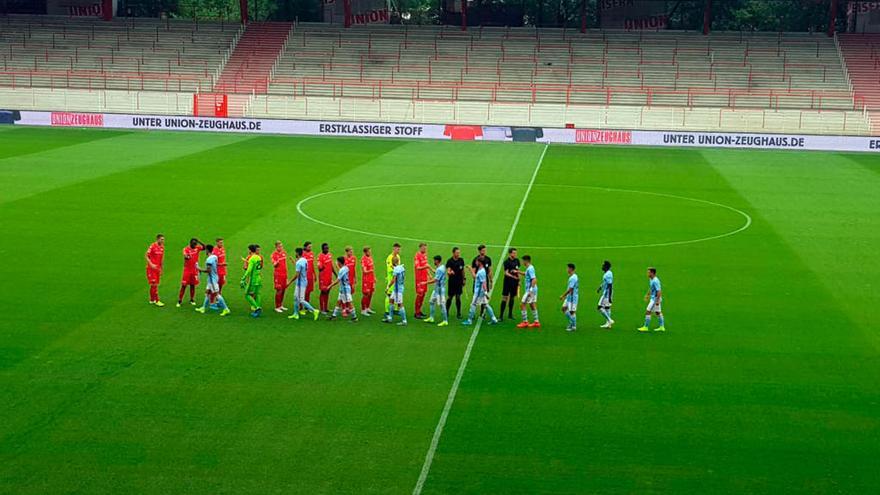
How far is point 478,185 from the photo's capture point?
40.1 meters

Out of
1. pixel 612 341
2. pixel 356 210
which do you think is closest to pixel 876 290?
pixel 612 341

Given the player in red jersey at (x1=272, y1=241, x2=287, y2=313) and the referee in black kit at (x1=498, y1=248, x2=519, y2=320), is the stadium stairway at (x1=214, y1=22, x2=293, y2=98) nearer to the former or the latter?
the player in red jersey at (x1=272, y1=241, x2=287, y2=313)

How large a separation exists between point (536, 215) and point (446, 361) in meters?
15.6

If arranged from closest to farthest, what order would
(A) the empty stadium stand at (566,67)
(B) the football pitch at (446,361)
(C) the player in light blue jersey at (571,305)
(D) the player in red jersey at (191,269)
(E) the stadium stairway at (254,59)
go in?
(B) the football pitch at (446,361), (C) the player in light blue jersey at (571,305), (D) the player in red jersey at (191,269), (A) the empty stadium stand at (566,67), (E) the stadium stairway at (254,59)

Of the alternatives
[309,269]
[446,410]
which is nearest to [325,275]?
[309,269]

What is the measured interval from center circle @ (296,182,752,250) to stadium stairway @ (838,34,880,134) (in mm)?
30103

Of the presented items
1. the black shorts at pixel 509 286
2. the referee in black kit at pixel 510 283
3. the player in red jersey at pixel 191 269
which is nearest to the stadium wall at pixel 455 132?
the referee in black kit at pixel 510 283

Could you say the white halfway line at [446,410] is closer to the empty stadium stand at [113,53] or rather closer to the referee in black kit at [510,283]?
the referee in black kit at [510,283]

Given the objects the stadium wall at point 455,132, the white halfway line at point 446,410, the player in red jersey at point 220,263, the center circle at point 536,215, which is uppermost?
the player in red jersey at point 220,263

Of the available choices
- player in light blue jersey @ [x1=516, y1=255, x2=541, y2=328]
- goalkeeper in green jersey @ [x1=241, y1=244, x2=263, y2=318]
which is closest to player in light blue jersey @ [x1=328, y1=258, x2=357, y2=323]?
goalkeeper in green jersey @ [x1=241, y1=244, x2=263, y2=318]

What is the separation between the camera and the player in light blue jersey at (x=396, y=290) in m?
20.9

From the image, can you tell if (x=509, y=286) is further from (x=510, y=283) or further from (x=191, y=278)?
(x=191, y=278)

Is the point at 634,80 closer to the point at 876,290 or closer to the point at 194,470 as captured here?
the point at 876,290

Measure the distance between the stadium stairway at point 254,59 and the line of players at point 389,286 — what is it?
4779cm
